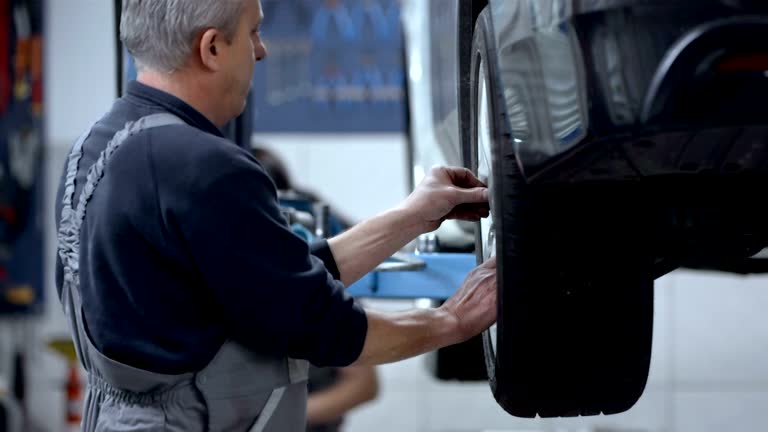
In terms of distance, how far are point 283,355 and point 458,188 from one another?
15.8 inches

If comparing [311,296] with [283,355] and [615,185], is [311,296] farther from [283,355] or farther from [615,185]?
[615,185]

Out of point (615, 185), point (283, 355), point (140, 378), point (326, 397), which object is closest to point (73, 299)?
point (140, 378)

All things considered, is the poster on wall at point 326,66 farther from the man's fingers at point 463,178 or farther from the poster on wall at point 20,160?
the man's fingers at point 463,178

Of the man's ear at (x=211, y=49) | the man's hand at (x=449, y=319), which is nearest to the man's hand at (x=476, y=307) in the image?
the man's hand at (x=449, y=319)

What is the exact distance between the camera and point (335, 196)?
17.6 feet

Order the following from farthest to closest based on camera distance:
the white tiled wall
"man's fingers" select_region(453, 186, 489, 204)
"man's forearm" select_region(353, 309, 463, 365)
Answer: the white tiled wall
"man's fingers" select_region(453, 186, 489, 204)
"man's forearm" select_region(353, 309, 463, 365)

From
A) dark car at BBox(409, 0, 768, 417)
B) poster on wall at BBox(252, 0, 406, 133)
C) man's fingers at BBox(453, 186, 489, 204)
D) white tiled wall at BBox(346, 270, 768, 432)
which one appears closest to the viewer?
dark car at BBox(409, 0, 768, 417)

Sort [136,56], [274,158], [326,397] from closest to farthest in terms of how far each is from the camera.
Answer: [136,56] → [326,397] → [274,158]

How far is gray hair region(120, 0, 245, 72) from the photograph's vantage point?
4.30 ft

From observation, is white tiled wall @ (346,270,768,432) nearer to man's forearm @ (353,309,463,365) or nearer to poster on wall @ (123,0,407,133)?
poster on wall @ (123,0,407,133)

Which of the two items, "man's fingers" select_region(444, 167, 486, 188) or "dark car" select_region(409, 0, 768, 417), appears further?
"man's fingers" select_region(444, 167, 486, 188)

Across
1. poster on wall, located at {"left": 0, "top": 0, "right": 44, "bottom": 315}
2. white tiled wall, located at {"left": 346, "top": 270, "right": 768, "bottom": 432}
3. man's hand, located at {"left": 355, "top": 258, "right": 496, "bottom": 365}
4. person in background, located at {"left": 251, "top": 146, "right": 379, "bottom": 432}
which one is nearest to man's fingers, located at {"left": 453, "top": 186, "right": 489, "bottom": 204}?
man's hand, located at {"left": 355, "top": 258, "right": 496, "bottom": 365}

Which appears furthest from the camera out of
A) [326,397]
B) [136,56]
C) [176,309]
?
[326,397]

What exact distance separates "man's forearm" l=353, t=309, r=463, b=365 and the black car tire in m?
0.09
